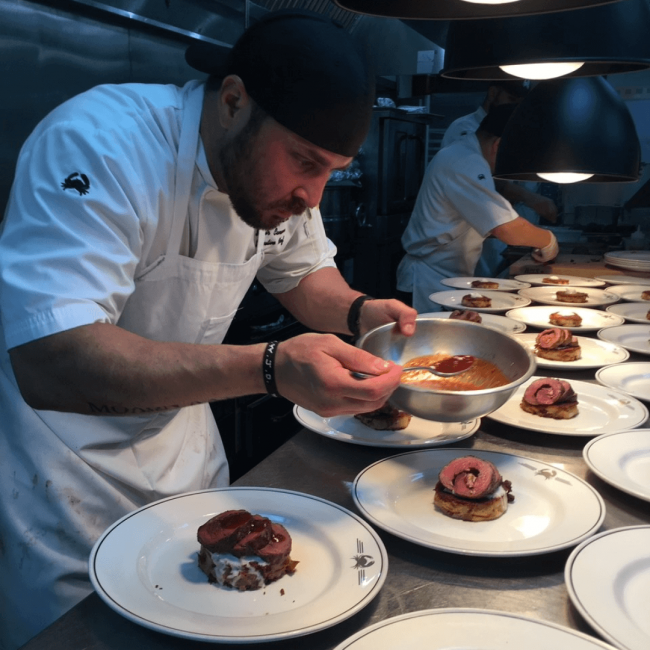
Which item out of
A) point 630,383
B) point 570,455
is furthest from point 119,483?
point 630,383

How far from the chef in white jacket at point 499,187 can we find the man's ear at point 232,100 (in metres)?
3.22

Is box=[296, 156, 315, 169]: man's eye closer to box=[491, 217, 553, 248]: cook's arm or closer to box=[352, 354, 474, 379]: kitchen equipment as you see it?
box=[352, 354, 474, 379]: kitchen equipment

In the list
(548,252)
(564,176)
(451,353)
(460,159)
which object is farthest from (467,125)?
(451,353)

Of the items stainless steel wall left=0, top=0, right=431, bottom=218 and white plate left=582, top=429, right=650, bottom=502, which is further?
stainless steel wall left=0, top=0, right=431, bottom=218

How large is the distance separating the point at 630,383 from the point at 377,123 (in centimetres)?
414

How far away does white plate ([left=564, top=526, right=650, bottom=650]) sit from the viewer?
94cm

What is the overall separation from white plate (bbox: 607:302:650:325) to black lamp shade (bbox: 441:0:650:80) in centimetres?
148

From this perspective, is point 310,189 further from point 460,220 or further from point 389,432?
point 460,220

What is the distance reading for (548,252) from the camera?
14.6ft

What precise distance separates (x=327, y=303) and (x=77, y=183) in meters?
1.01

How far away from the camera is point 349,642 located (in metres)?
0.89

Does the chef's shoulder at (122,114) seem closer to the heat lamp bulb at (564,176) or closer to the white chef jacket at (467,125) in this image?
the heat lamp bulb at (564,176)

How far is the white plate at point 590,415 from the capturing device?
67.2 inches

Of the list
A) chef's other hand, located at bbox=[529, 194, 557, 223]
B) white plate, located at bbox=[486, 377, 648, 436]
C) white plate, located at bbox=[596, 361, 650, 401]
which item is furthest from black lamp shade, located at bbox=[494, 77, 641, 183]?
chef's other hand, located at bbox=[529, 194, 557, 223]
